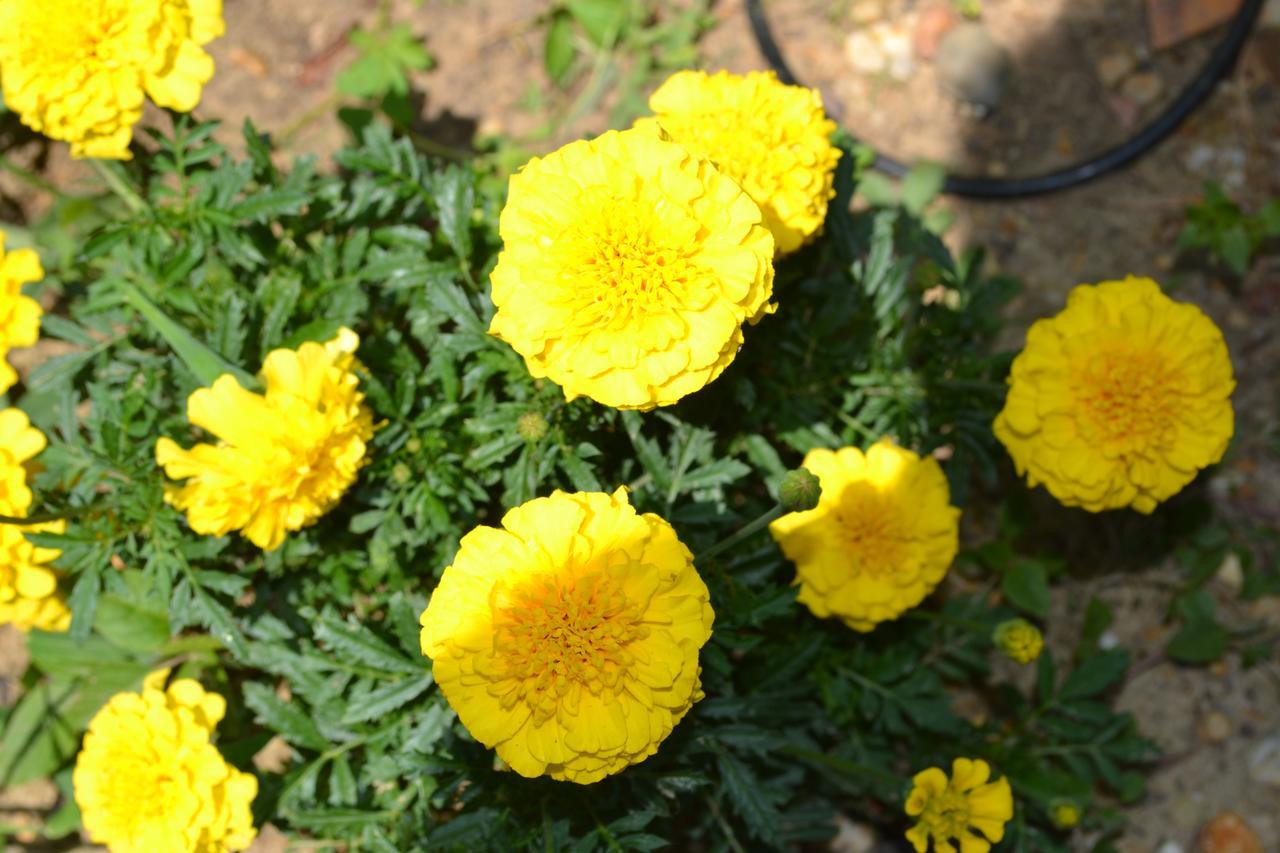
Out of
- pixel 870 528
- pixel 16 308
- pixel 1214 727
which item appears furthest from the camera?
pixel 1214 727

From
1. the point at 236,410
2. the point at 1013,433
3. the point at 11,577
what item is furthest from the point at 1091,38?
the point at 11,577

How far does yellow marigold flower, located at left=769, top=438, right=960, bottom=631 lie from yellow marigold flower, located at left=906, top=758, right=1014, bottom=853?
12.6 inches

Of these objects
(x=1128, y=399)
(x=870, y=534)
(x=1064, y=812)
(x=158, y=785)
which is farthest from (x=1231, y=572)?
(x=158, y=785)

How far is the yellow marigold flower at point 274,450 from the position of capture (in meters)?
1.87

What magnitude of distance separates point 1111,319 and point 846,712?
99 centimetres

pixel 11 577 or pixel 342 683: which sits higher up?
pixel 11 577

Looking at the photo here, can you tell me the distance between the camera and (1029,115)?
3.36 meters

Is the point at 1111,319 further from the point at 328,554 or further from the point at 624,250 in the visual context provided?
the point at 328,554

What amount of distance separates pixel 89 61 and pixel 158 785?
Result: 1345 mm

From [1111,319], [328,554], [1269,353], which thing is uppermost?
[1111,319]

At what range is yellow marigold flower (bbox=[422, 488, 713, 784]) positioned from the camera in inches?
64.0

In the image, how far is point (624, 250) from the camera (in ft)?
5.46

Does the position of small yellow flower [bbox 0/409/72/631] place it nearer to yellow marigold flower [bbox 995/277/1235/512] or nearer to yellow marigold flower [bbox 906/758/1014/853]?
yellow marigold flower [bbox 906/758/1014/853]

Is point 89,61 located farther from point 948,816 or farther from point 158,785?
point 948,816
